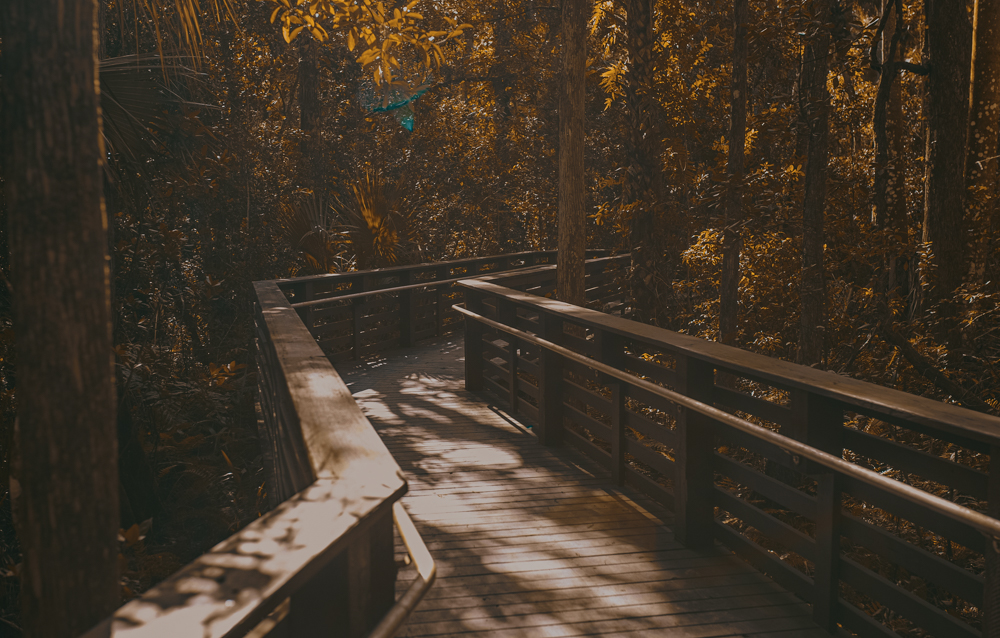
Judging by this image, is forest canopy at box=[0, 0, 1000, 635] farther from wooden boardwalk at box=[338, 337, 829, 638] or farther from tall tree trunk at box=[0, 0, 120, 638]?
wooden boardwalk at box=[338, 337, 829, 638]

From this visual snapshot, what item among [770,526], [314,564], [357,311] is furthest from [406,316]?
[314,564]

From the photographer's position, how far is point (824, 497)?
3312mm

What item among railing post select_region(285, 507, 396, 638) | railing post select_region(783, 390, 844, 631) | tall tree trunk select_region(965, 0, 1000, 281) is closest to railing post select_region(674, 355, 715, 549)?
railing post select_region(783, 390, 844, 631)

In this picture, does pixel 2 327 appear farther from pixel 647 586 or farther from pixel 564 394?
pixel 647 586

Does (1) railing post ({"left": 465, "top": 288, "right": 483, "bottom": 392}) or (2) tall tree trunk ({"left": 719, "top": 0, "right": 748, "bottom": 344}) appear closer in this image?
(1) railing post ({"left": 465, "top": 288, "right": 483, "bottom": 392})

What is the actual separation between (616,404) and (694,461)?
3.24 ft

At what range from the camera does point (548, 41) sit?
20.1 m

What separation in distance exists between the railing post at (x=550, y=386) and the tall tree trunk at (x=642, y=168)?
6.67 metres

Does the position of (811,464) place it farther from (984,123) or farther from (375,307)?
(375,307)

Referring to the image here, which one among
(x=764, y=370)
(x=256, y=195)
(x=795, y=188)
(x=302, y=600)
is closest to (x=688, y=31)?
(x=795, y=188)

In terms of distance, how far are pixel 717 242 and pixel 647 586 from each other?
823cm

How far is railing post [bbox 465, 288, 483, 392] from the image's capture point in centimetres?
845

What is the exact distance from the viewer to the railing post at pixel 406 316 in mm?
12148

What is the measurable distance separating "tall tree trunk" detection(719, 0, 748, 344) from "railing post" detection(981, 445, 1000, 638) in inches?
319
